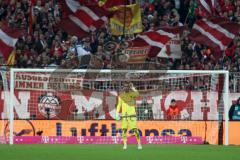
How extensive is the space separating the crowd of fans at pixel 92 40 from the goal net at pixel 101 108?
1.39 metres

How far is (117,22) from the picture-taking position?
31.9 meters

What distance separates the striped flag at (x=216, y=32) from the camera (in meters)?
30.8

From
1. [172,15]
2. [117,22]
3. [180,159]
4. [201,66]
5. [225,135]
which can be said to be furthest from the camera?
[172,15]

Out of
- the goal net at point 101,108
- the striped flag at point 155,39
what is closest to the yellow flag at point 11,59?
the goal net at point 101,108

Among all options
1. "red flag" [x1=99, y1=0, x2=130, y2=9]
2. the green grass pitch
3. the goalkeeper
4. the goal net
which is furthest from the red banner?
the green grass pitch

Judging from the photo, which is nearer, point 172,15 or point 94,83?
point 94,83

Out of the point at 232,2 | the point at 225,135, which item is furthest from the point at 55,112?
the point at 232,2

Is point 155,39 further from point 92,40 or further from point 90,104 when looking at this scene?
point 92,40

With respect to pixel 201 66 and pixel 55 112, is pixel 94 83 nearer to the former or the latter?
pixel 55 112

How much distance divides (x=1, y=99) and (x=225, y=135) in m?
8.26

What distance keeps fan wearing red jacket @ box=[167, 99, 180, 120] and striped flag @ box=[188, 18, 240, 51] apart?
260 centimetres

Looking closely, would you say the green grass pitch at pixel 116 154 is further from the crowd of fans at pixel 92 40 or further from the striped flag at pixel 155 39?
the crowd of fans at pixel 92 40

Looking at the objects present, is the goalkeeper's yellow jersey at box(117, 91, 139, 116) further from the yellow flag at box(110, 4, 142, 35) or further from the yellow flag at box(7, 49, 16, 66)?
the yellow flag at box(7, 49, 16, 66)

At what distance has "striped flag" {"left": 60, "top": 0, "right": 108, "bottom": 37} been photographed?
31406mm
